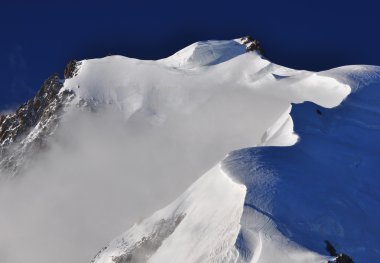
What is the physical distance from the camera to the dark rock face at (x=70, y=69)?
13285 centimetres

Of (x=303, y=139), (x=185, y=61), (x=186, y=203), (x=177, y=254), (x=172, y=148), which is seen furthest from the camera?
(x=185, y=61)

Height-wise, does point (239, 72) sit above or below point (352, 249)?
below

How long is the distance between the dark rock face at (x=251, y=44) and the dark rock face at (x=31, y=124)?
130ft

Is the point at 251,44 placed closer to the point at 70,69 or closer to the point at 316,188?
the point at 70,69

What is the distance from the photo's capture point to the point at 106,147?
122188mm

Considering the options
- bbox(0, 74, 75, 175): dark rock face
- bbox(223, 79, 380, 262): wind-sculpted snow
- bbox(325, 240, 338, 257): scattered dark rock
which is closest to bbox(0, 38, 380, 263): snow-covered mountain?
bbox(223, 79, 380, 262): wind-sculpted snow

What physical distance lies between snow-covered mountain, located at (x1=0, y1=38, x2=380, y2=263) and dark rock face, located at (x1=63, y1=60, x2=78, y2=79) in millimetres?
701

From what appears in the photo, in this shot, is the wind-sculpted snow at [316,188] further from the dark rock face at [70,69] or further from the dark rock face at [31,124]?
the dark rock face at [31,124]

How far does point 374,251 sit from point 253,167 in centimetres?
977

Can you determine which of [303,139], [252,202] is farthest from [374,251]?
[303,139]

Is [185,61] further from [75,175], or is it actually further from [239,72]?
[75,175]

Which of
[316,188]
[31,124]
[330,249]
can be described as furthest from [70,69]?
[330,249]

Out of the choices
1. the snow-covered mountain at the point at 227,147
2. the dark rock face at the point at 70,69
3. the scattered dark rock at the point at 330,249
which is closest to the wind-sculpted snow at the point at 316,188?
the snow-covered mountain at the point at 227,147

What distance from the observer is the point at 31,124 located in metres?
152
